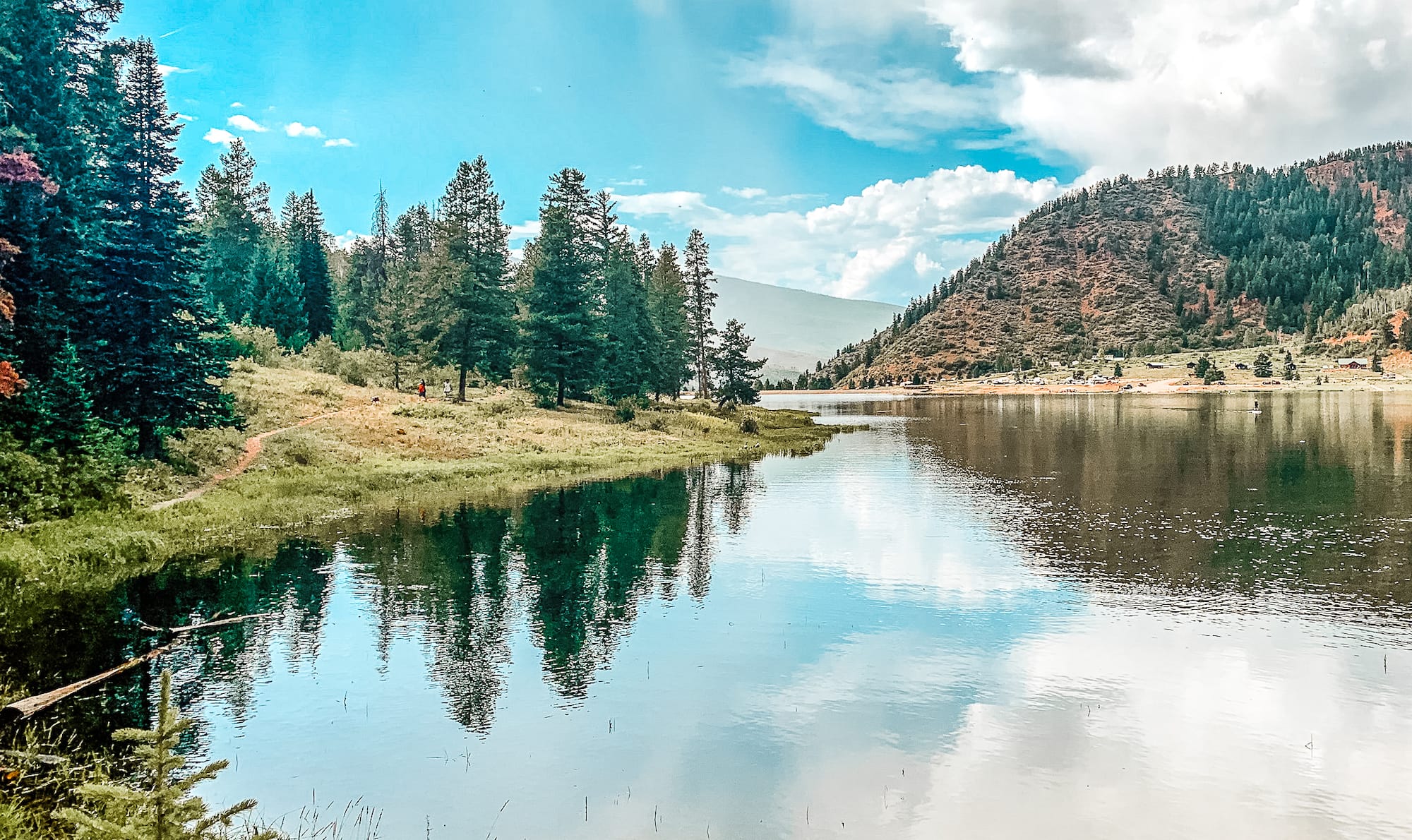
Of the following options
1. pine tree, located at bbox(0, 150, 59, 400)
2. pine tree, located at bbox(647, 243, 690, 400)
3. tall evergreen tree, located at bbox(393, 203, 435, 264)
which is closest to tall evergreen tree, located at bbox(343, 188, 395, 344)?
tall evergreen tree, located at bbox(393, 203, 435, 264)

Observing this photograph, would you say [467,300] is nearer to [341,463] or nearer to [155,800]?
[341,463]

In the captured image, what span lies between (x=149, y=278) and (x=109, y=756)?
88.6ft

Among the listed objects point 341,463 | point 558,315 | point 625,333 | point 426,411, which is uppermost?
point 558,315

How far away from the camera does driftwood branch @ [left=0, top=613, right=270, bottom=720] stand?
1235 centimetres

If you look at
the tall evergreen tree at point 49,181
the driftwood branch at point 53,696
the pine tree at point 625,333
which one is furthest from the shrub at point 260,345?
the driftwood branch at point 53,696

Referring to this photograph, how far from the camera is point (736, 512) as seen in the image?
131ft

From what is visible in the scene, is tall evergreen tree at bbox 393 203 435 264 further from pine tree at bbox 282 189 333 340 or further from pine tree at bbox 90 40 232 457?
pine tree at bbox 90 40 232 457

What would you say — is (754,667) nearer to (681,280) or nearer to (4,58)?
(4,58)

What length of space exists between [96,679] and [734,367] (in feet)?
247

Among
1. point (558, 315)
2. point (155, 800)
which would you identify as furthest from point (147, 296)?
point (558, 315)

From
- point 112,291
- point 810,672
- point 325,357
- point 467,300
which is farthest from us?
point 325,357

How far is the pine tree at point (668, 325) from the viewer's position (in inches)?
3196

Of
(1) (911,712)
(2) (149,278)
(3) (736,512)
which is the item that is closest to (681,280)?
(3) (736,512)

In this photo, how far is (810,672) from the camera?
61.6 feet
